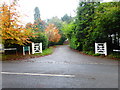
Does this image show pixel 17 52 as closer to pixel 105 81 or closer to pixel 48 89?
pixel 48 89

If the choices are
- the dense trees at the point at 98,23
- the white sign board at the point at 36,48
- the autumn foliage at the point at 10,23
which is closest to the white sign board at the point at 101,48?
the dense trees at the point at 98,23

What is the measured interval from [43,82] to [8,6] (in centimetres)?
635

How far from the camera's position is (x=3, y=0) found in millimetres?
6914

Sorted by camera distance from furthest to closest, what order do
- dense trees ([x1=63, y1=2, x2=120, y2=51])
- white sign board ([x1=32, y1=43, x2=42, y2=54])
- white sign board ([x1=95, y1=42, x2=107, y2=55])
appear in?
1. white sign board ([x1=32, y1=43, x2=42, y2=54])
2. white sign board ([x1=95, y1=42, x2=107, y2=55])
3. dense trees ([x1=63, y1=2, x2=120, y2=51])

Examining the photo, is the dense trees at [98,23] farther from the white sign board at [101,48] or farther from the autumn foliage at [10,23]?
the autumn foliage at [10,23]

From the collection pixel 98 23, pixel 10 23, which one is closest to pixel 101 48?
pixel 98 23

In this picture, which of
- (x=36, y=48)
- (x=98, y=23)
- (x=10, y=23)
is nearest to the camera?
(x=10, y=23)

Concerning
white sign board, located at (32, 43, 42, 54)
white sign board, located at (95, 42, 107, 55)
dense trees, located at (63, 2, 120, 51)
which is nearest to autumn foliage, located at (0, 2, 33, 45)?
white sign board, located at (32, 43, 42, 54)

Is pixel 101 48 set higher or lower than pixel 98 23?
lower

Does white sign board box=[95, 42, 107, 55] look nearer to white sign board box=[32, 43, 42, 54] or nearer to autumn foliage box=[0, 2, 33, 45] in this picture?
white sign board box=[32, 43, 42, 54]

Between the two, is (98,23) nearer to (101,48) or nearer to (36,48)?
(101,48)

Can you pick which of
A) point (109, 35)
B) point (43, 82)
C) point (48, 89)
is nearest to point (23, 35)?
point (43, 82)

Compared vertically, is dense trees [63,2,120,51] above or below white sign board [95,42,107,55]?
above

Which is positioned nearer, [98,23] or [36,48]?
[98,23]
